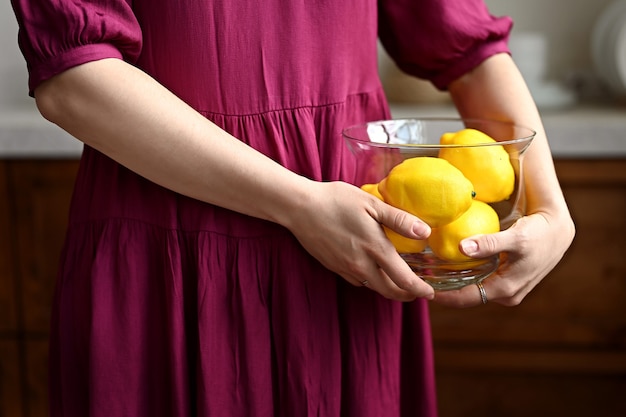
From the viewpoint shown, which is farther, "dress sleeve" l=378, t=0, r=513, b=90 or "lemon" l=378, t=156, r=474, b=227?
"dress sleeve" l=378, t=0, r=513, b=90

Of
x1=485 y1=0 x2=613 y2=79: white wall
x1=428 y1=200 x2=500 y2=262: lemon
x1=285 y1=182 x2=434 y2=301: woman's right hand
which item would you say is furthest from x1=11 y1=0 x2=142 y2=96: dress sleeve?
x1=485 y1=0 x2=613 y2=79: white wall

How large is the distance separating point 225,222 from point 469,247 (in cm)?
24

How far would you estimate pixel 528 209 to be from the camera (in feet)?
2.80

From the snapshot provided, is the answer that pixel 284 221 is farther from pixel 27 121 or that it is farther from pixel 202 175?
pixel 27 121

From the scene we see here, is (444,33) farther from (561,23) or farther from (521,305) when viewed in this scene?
(561,23)

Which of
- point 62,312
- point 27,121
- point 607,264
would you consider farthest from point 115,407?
point 607,264

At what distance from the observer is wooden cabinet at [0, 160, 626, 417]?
168 centimetres

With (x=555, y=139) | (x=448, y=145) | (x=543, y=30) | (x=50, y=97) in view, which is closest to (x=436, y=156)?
(x=448, y=145)

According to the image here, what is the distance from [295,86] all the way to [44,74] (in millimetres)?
240

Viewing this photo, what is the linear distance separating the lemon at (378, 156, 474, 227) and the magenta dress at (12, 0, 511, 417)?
0.44ft

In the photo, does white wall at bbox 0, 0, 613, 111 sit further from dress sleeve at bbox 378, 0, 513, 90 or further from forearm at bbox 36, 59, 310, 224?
forearm at bbox 36, 59, 310, 224

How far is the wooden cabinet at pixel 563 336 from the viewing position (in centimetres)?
166

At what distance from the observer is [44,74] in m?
0.71

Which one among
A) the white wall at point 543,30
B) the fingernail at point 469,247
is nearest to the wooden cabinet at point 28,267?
the white wall at point 543,30
